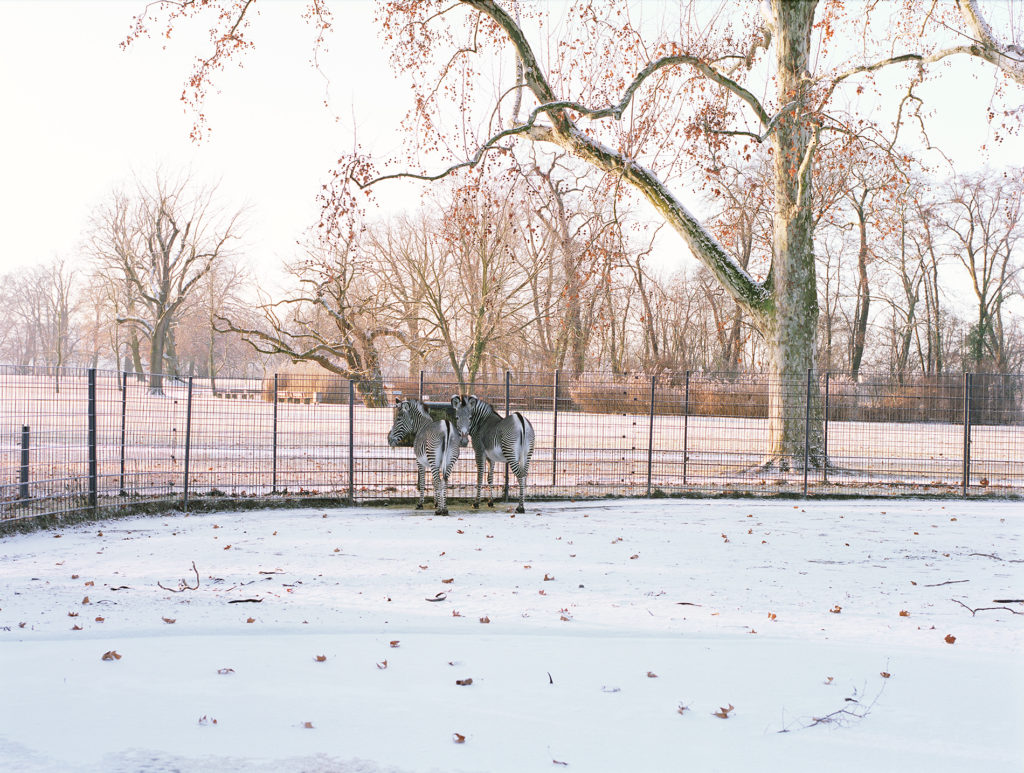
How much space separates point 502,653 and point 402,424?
26.9ft

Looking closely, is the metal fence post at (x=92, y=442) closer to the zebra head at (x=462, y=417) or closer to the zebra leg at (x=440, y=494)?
the zebra leg at (x=440, y=494)

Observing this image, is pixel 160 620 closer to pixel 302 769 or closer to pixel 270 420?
pixel 302 769

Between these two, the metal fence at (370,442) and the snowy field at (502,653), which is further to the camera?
the metal fence at (370,442)

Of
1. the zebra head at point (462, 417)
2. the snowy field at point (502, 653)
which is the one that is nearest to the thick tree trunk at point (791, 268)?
the snowy field at point (502, 653)

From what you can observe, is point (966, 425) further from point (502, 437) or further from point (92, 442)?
point (92, 442)

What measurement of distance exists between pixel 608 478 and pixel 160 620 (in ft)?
41.0

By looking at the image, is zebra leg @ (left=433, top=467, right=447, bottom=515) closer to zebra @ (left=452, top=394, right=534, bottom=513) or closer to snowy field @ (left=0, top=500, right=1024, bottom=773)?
zebra @ (left=452, top=394, right=534, bottom=513)

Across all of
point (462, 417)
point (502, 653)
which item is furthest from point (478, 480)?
point (502, 653)

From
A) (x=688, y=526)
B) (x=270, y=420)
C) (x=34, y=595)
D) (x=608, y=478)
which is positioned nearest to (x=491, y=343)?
(x=608, y=478)

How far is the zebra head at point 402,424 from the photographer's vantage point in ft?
45.4

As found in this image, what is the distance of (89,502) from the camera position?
11.7m

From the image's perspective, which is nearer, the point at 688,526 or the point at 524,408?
the point at 688,526

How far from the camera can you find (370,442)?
1622 cm

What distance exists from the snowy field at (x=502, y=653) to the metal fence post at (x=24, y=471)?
1.03 m
